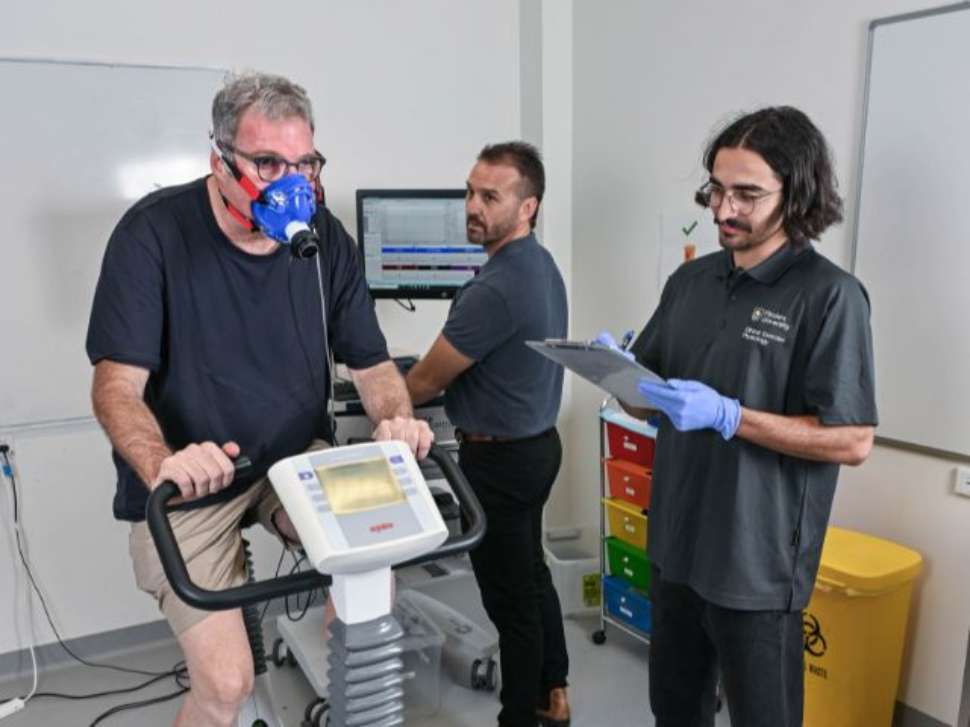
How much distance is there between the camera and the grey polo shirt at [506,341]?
219 centimetres

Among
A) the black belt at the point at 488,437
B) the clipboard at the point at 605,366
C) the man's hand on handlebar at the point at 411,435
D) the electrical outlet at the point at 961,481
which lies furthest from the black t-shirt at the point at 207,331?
the electrical outlet at the point at 961,481

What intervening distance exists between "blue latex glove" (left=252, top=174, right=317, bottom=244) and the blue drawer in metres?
1.95

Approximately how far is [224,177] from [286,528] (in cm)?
73

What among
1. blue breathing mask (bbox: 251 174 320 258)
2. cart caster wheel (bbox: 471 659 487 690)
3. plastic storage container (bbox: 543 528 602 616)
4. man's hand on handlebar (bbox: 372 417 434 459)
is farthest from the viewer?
plastic storage container (bbox: 543 528 602 616)

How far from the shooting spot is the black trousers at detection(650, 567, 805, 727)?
1.56 m

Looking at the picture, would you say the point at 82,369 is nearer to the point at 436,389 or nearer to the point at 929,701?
the point at 436,389

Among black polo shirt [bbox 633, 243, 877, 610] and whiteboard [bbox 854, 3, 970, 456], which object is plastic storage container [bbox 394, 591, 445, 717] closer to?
black polo shirt [bbox 633, 243, 877, 610]

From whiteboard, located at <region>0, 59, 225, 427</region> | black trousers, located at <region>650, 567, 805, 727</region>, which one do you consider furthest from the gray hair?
whiteboard, located at <region>0, 59, 225, 427</region>

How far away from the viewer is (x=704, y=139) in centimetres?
286

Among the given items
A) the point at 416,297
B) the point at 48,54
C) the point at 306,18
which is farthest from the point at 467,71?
the point at 48,54

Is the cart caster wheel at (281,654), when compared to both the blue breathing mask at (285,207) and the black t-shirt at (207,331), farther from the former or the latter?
the blue breathing mask at (285,207)

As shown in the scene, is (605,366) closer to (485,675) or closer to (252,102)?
(252,102)

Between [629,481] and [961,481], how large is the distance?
40.5 inches

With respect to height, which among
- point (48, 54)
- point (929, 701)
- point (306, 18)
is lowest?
point (929, 701)
